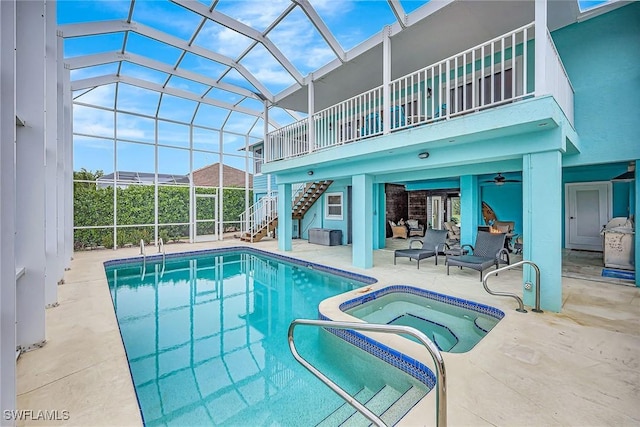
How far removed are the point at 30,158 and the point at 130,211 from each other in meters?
9.86

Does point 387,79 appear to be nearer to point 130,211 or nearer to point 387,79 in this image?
point 387,79

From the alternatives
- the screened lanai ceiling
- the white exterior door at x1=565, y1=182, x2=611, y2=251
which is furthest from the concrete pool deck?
the white exterior door at x1=565, y1=182, x2=611, y2=251

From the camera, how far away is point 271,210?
14.2m

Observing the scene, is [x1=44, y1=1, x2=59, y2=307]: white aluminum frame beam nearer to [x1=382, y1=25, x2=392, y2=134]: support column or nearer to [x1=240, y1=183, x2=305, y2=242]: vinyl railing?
[x1=382, y1=25, x2=392, y2=134]: support column

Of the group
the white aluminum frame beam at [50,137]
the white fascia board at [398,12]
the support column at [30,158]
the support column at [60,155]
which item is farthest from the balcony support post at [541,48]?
the support column at [60,155]

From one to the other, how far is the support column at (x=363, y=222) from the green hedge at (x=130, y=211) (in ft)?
28.9

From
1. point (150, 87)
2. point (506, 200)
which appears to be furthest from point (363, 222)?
point (150, 87)

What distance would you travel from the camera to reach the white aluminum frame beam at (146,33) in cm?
704

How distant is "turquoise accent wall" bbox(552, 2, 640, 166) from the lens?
557 cm

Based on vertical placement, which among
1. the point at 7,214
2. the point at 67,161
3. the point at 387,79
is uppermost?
the point at 387,79

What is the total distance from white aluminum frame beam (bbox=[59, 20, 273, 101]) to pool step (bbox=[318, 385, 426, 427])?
962 cm

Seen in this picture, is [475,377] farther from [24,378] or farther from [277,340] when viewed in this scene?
[24,378]

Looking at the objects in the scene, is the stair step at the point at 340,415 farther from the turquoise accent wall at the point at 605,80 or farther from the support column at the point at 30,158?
the turquoise accent wall at the point at 605,80

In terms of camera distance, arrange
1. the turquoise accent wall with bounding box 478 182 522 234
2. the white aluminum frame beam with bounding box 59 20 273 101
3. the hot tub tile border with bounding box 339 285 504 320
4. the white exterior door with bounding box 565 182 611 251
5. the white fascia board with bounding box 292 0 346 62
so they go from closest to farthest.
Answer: the hot tub tile border with bounding box 339 285 504 320 < the white fascia board with bounding box 292 0 346 62 < the white aluminum frame beam with bounding box 59 20 273 101 < the white exterior door with bounding box 565 182 611 251 < the turquoise accent wall with bounding box 478 182 522 234
